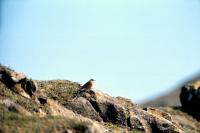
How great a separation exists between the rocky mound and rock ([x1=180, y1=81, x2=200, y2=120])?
20.9 meters

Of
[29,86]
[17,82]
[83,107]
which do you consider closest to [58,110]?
[83,107]

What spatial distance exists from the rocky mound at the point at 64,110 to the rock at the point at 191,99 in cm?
2087

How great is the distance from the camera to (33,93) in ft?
134

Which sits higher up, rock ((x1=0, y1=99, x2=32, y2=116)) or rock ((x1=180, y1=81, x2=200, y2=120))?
rock ((x1=0, y1=99, x2=32, y2=116))

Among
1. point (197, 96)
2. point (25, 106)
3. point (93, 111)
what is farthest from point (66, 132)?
point (197, 96)

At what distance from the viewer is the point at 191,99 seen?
73.1 m

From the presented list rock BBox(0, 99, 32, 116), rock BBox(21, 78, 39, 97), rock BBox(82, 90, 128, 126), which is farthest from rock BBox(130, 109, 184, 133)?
rock BBox(0, 99, 32, 116)

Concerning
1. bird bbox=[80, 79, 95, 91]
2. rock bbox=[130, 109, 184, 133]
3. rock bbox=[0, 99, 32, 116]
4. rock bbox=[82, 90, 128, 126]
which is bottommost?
rock bbox=[130, 109, 184, 133]

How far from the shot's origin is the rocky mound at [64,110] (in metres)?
31.8

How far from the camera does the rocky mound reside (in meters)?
31.8

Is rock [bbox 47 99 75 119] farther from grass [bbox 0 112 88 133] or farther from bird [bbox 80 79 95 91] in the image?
grass [bbox 0 112 88 133]

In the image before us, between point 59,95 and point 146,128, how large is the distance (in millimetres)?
9310

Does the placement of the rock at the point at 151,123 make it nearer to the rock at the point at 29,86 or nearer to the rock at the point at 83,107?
the rock at the point at 83,107

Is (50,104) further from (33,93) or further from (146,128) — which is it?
(146,128)
